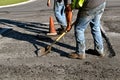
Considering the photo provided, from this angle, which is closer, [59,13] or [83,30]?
[83,30]

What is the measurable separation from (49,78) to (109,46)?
247 cm

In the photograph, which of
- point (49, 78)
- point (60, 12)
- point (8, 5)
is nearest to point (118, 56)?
point (49, 78)

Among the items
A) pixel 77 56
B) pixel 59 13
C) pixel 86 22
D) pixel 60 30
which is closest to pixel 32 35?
pixel 60 30

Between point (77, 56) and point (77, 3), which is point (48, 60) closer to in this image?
point (77, 56)

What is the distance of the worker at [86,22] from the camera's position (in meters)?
7.68

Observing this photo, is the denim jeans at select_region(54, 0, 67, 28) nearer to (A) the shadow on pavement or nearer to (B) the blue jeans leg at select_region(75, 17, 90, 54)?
(A) the shadow on pavement

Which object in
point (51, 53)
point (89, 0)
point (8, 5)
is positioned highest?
point (89, 0)

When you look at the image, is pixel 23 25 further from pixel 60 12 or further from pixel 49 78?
pixel 49 78

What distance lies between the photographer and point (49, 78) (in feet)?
22.2

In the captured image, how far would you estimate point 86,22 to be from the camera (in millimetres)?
7793

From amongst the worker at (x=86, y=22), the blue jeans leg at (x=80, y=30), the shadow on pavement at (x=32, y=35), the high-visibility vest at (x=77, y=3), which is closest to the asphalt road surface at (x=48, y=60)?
the shadow on pavement at (x=32, y=35)

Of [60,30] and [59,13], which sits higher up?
[59,13]

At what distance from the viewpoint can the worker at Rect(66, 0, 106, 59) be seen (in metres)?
7.68

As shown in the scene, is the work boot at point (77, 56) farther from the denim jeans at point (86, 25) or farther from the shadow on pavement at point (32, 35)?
the shadow on pavement at point (32, 35)
